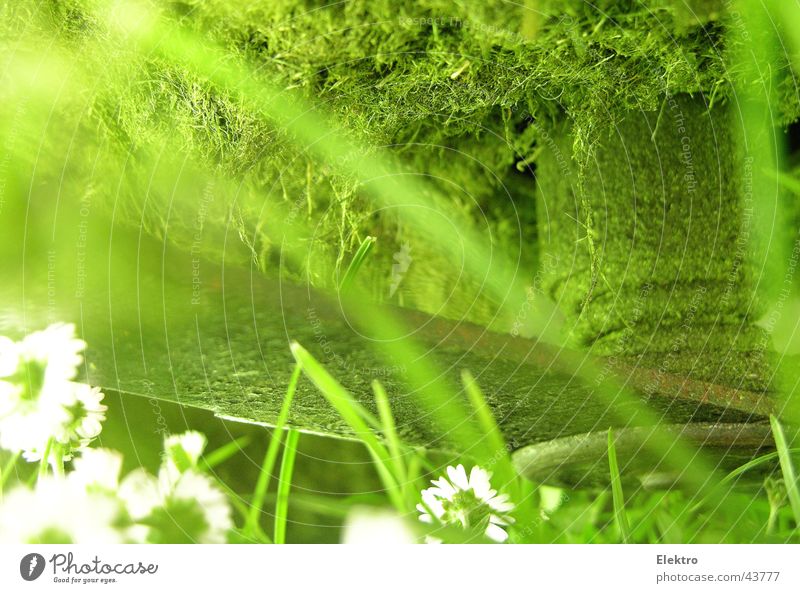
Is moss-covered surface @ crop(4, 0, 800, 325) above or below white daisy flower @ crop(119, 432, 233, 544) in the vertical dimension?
above

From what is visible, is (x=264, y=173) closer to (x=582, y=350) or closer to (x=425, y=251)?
(x=425, y=251)

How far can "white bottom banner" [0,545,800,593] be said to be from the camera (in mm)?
473

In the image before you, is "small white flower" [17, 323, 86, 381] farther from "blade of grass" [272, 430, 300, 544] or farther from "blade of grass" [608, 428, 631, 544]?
"blade of grass" [608, 428, 631, 544]

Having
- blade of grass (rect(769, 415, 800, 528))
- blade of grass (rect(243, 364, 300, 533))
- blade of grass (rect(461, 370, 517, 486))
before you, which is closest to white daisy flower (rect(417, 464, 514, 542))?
blade of grass (rect(461, 370, 517, 486))

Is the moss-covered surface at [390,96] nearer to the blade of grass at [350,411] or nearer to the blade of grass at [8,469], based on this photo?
the blade of grass at [350,411]

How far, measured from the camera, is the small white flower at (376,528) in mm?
498

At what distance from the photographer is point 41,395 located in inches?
19.0

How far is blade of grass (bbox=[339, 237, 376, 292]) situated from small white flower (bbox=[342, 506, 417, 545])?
0.19 metres

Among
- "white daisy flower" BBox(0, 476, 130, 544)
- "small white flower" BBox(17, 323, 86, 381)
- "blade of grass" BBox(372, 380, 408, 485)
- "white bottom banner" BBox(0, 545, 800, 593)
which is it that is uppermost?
"small white flower" BBox(17, 323, 86, 381)

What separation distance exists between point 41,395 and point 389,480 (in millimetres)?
289

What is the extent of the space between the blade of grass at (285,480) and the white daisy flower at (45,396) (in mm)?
157

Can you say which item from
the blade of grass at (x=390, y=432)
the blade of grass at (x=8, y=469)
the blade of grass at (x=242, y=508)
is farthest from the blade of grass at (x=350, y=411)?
the blade of grass at (x=8, y=469)

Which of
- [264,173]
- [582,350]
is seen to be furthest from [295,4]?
[582,350]

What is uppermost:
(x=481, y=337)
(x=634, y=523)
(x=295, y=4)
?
(x=295, y=4)
